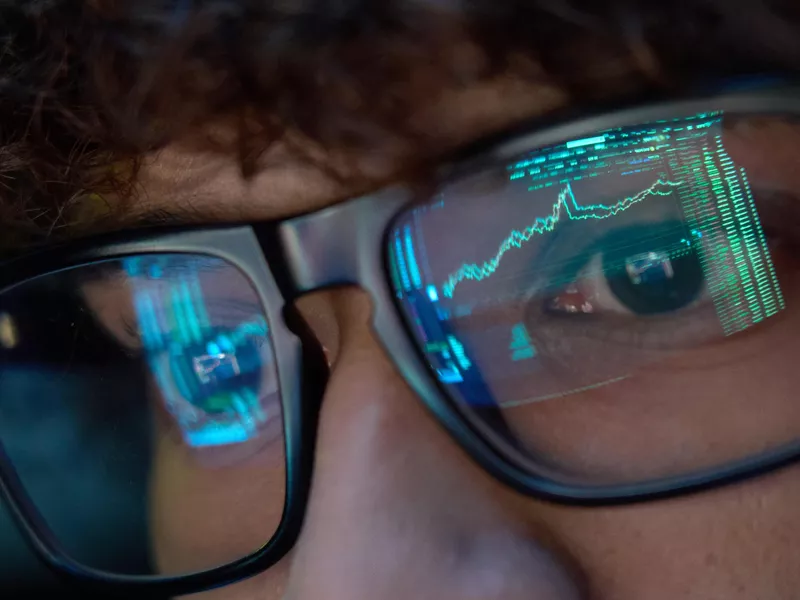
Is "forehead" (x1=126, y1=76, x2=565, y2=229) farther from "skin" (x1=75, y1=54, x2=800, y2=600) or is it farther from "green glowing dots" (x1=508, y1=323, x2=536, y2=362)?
"green glowing dots" (x1=508, y1=323, x2=536, y2=362)

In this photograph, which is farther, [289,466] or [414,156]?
[289,466]

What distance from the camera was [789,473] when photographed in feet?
1.58

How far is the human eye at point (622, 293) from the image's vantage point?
1.60ft

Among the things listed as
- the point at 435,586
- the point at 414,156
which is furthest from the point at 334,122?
the point at 435,586

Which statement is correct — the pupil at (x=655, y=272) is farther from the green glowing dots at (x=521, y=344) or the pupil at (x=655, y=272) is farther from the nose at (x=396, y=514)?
the nose at (x=396, y=514)

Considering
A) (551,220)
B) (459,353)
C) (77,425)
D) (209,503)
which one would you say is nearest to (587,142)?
(551,220)

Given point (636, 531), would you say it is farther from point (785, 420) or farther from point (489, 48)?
point (489, 48)

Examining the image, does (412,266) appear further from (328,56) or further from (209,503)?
(209,503)

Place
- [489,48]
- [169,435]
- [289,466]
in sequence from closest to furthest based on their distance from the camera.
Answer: [489,48] → [289,466] → [169,435]

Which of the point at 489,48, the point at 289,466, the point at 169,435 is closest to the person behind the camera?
the point at 489,48

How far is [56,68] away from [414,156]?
0.93 ft

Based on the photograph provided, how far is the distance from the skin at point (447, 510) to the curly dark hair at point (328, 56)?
27mm

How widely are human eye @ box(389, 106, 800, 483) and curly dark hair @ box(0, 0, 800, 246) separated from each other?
0.17 feet

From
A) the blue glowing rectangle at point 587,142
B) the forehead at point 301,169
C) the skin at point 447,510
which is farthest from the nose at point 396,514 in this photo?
the blue glowing rectangle at point 587,142
